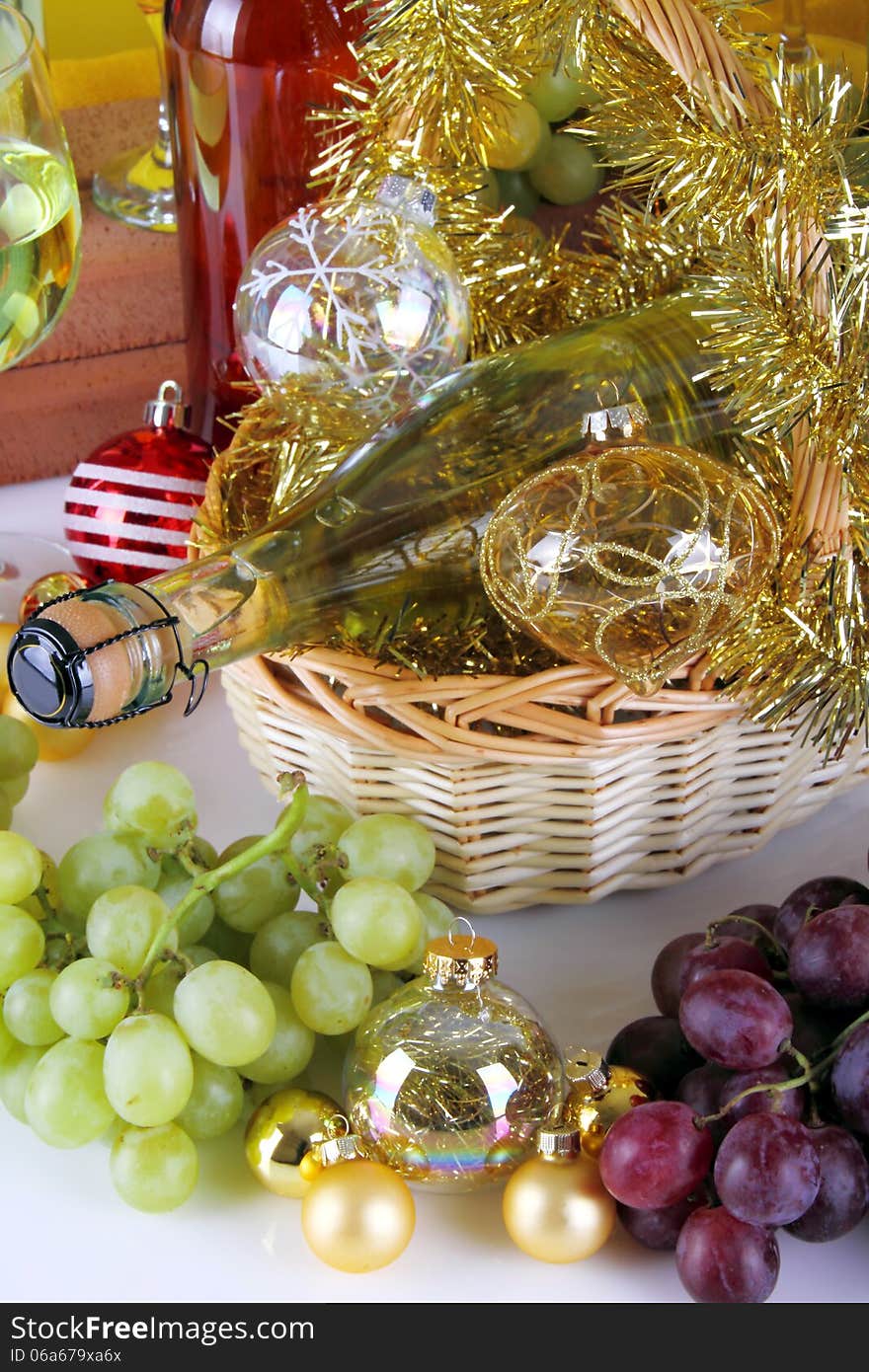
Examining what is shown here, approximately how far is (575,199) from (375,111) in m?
0.20

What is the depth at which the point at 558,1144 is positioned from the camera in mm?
470

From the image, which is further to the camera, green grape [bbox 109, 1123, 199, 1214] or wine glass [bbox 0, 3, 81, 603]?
wine glass [bbox 0, 3, 81, 603]

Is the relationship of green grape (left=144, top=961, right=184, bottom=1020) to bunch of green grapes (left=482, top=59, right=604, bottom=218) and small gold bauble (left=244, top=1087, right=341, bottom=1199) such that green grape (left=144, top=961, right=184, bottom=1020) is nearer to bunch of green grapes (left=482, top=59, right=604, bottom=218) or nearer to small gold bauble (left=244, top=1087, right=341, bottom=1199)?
small gold bauble (left=244, top=1087, right=341, bottom=1199)

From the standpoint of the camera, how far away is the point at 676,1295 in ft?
1.53

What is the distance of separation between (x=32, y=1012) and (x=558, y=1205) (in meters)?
0.19

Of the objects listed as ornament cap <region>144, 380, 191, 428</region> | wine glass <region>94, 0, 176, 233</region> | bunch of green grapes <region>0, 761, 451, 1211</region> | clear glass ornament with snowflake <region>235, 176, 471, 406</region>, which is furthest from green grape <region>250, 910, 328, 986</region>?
wine glass <region>94, 0, 176, 233</region>

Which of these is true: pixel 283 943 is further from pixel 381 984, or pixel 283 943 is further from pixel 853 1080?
pixel 853 1080

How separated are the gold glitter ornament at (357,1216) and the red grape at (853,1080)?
139 mm

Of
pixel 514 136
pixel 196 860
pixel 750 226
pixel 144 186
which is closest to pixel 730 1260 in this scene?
pixel 196 860

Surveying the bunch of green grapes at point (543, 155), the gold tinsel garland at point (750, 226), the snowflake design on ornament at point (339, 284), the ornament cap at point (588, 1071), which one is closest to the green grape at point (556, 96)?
the bunch of green grapes at point (543, 155)

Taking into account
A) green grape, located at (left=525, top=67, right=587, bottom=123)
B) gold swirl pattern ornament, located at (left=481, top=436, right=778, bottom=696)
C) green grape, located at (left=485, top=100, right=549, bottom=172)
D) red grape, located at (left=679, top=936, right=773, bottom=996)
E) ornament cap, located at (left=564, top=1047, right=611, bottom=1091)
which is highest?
green grape, located at (left=525, top=67, right=587, bottom=123)

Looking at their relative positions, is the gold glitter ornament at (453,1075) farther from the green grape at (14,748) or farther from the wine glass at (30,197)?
the wine glass at (30,197)

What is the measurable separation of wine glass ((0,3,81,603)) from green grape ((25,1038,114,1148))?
0.37 metres

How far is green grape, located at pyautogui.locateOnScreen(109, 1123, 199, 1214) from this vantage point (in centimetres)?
48
